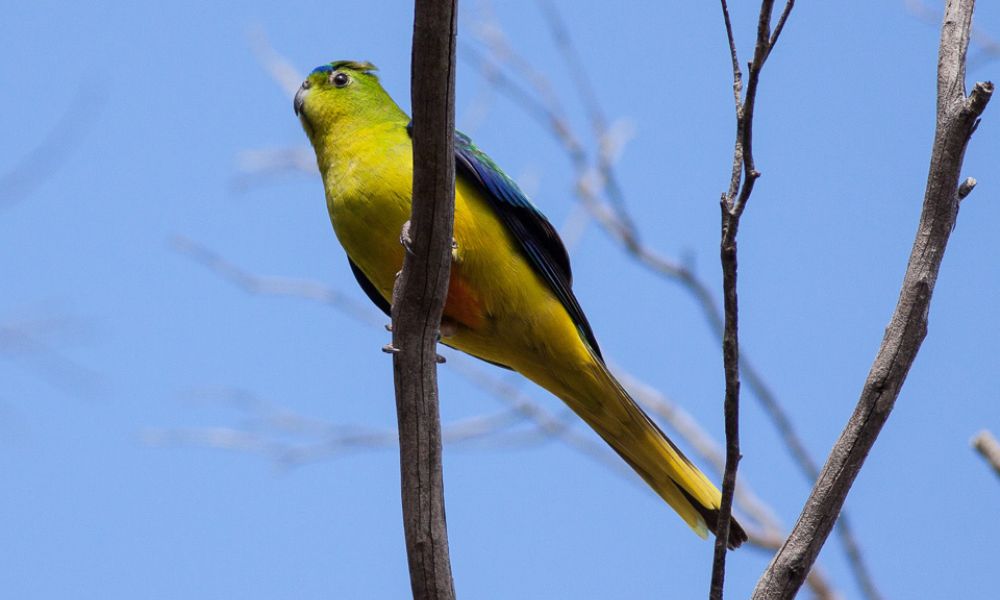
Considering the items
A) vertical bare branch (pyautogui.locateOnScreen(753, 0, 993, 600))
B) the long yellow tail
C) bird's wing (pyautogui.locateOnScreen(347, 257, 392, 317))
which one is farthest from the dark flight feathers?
vertical bare branch (pyautogui.locateOnScreen(753, 0, 993, 600))

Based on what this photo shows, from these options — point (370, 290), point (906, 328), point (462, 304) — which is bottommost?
point (906, 328)

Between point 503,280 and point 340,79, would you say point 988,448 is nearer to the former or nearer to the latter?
point 503,280

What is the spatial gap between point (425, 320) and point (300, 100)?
228 cm

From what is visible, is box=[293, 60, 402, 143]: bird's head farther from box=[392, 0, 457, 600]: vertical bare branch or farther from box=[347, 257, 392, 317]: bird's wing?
box=[392, 0, 457, 600]: vertical bare branch

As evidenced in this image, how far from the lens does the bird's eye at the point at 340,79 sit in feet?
16.3

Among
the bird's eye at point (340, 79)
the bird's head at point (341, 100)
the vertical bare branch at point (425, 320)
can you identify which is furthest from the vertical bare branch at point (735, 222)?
the bird's eye at point (340, 79)

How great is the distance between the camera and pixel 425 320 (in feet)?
10.3

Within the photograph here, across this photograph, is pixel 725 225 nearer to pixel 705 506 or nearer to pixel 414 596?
pixel 414 596

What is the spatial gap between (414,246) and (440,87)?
1.74 feet

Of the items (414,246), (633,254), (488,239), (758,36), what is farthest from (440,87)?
(633,254)

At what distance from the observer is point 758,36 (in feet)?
7.70

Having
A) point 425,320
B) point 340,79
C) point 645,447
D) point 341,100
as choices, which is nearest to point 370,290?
point 341,100

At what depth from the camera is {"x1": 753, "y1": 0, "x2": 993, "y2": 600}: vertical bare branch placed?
8.11 feet

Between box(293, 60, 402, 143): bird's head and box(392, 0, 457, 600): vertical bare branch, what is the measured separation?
1729 millimetres
